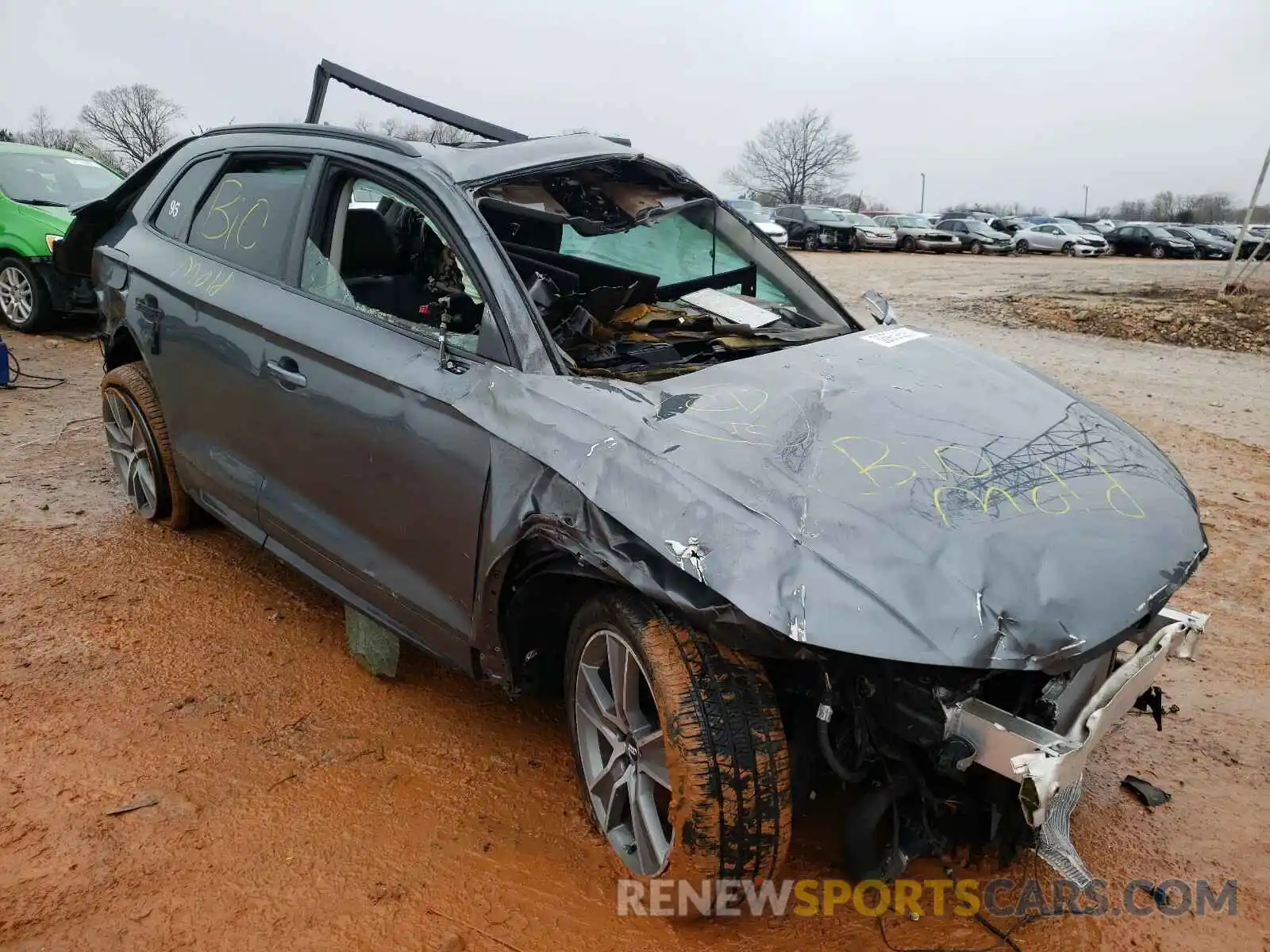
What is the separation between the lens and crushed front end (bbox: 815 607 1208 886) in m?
1.93

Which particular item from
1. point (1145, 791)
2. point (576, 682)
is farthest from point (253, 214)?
point (1145, 791)

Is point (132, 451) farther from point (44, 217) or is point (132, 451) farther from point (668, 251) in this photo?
point (44, 217)

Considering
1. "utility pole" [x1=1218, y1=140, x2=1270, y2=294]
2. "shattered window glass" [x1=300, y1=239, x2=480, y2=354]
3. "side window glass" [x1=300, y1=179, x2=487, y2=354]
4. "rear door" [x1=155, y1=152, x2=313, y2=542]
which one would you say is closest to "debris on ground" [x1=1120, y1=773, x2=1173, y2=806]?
"side window glass" [x1=300, y1=179, x2=487, y2=354]

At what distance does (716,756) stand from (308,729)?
1643 mm

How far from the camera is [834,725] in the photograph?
2.24m

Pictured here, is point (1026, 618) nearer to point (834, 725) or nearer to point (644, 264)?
point (834, 725)

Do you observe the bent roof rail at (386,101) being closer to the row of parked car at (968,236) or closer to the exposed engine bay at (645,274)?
the exposed engine bay at (645,274)

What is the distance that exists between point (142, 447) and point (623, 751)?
10.2ft

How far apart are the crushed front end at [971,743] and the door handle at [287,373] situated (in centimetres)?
199

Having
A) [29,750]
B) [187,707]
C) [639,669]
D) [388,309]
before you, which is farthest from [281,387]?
[639,669]

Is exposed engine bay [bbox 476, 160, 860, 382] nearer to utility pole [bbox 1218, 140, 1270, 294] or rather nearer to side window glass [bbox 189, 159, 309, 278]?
side window glass [bbox 189, 159, 309, 278]

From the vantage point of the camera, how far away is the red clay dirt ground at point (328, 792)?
7.62 ft

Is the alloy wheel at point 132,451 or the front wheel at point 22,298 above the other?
the front wheel at point 22,298

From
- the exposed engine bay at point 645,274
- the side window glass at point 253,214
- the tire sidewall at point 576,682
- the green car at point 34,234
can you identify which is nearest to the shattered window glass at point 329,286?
the side window glass at point 253,214
